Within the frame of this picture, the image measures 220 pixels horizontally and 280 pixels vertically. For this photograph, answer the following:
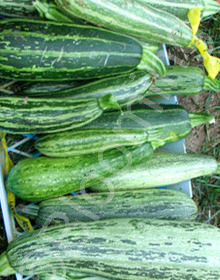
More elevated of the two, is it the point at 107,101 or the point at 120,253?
the point at 107,101

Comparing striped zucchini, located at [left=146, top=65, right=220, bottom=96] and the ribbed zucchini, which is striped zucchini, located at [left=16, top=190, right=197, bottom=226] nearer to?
the ribbed zucchini

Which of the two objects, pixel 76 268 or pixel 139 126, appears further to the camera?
pixel 139 126

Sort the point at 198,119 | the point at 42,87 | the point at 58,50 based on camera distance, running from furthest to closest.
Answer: the point at 198,119 → the point at 42,87 → the point at 58,50

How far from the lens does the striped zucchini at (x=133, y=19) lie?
1006mm

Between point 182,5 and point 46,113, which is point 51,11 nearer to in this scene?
point 46,113

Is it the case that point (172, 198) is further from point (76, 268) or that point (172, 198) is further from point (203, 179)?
point (203, 179)

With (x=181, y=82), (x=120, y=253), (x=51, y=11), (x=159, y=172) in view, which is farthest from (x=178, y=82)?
(x=120, y=253)

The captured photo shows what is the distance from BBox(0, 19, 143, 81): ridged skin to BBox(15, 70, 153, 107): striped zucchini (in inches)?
3.4

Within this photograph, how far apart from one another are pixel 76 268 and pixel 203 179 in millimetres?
1032

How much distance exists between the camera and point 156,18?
1.12m

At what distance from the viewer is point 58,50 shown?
40.1 inches

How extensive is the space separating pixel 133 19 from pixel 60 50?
0.87 feet

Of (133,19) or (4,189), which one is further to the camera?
(4,189)

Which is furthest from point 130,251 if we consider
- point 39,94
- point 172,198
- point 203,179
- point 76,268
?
point 203,179
